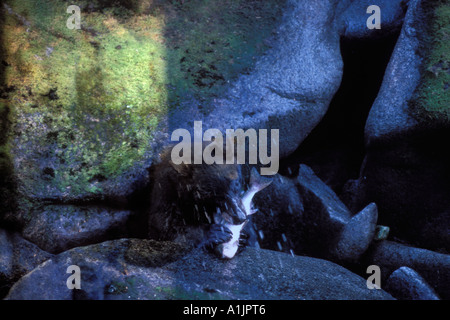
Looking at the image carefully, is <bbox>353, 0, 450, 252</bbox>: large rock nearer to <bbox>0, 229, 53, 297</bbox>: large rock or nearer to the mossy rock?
the mossy rock

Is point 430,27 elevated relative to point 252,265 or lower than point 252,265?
elevated

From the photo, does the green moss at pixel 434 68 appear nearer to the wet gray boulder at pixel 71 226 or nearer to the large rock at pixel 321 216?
the large rock at pixel 321 216

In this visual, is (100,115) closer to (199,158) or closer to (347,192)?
(199,158)

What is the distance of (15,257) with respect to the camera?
87.7 inches

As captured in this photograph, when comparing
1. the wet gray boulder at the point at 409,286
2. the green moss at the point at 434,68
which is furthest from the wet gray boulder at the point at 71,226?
the green moss at the point at 434,68

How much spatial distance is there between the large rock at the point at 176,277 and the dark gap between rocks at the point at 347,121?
1.55 m

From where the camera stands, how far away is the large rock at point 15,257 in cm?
214

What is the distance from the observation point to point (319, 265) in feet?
8.24

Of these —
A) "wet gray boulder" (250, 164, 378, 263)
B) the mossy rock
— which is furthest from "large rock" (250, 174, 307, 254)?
the mossy rock

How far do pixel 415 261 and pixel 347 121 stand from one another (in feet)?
6.23

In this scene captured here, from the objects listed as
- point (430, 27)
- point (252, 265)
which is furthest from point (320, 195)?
point (430, 27)

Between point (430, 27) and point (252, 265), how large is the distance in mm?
2545
